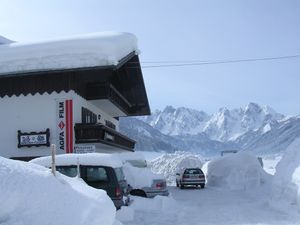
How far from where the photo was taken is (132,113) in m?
37.4

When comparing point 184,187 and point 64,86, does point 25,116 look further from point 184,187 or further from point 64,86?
point 184,187

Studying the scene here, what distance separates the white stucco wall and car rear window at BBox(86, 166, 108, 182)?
943cm

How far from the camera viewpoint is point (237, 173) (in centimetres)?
3350

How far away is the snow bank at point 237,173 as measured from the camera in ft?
105

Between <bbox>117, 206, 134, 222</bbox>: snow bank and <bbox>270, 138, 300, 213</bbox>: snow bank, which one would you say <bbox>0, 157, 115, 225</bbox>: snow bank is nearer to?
<bbox>117, 206, 134, 222</bbox>: snow bank

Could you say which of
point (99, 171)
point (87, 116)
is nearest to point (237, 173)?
point (87, 116)

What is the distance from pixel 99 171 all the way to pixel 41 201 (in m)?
6.89

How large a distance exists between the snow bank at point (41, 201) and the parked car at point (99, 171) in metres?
5.27

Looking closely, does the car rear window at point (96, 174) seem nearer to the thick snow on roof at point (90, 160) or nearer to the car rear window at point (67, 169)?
the thick snow on roof at point (90, 160)

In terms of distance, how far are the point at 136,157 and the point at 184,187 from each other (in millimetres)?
11574

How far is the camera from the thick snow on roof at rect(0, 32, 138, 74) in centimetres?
2183

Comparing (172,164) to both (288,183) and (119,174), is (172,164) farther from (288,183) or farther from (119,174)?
(119,174)

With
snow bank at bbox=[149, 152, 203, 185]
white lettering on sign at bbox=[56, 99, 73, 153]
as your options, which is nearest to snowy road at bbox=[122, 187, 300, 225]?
white lettering on sign at bbox=[56, 99, 73, 153]

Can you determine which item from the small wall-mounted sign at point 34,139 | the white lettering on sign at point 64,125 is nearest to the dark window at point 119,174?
the white lettering on sign at point 64,125
